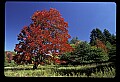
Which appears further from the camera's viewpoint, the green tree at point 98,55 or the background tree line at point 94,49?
the green tree at point 98,55

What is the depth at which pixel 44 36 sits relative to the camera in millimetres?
6227

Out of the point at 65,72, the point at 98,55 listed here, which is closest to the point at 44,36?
the point at 65,72

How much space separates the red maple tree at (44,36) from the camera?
6078 millimetres

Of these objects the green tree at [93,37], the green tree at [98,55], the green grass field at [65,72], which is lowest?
the green grass field at [65,72]

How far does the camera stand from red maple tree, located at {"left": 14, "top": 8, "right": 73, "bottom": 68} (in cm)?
608

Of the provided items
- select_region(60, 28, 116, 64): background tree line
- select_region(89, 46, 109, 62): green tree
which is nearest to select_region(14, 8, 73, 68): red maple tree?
select_region(60, 28, 116, 64): background tree line

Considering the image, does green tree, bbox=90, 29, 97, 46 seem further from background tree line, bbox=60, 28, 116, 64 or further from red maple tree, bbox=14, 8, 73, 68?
red maple tree, bbox=14, 8, 73, 68

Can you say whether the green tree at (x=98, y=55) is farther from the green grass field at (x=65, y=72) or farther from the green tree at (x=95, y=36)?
the green grass field at (x=65, y=72)

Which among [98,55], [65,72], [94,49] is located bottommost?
[65,72]

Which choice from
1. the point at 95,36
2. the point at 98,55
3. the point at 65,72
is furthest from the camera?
the point at 98,55

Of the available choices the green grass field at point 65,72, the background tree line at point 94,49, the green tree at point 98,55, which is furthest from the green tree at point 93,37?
the green grass field at point 65,72

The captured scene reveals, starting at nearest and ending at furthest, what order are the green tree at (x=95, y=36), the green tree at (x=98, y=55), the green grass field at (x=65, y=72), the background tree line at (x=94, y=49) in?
the green grass field at (x=65, y=72) < the green tree at (x=95, y=36) < the background tree line at (x=94, y=49) < the green tree at (x=98, y=55)

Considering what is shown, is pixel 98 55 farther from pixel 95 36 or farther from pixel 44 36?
pixel 44 36

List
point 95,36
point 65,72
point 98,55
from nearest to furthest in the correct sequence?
point 65,72
point 95,36
point 98,55
